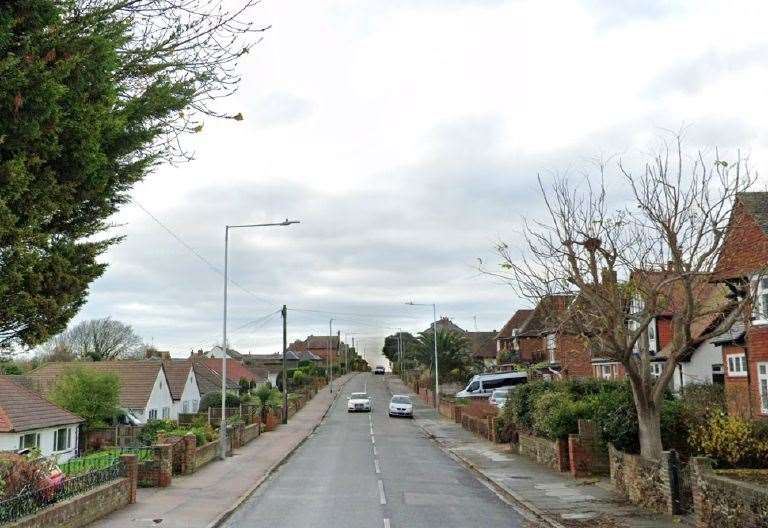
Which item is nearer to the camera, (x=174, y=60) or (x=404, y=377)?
(x=174, y=60)

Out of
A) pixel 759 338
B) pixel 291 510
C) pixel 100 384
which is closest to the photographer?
pixel 291 510

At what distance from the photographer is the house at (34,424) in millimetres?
29172

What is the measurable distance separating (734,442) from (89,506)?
49.2 ft

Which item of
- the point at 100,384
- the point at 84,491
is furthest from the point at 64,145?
the point at 100,384

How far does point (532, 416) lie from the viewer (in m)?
27.6

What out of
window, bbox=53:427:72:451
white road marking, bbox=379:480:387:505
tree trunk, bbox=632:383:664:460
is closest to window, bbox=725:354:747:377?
tree trunk, bbox=632:383:664:460

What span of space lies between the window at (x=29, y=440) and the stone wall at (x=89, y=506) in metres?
15.5

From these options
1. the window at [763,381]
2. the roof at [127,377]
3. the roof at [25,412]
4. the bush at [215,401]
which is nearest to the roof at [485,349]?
the bush at [215,401]

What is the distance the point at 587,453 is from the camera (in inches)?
838

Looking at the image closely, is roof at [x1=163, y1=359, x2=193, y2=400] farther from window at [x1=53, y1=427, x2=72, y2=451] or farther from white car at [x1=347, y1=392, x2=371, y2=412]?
window at [x1=53, y1=427, x2=72, y2=451]

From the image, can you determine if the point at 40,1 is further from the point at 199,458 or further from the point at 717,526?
the point at 199,458

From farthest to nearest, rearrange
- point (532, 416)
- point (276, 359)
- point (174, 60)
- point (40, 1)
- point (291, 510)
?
1. point (276, 359)
2. point (532, 416)
3. point (291, 510)
4. point (174, 60)
5. point (40, 1)

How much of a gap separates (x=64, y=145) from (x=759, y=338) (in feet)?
74.3

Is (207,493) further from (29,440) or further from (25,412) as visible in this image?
(25,412)
